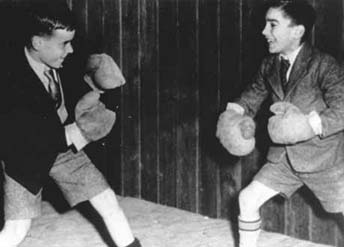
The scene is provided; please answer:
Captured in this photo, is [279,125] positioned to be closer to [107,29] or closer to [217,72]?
[217,72]

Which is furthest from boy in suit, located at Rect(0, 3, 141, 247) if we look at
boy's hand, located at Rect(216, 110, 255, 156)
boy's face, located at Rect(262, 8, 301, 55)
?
boy's face, located at Rect(262, 8, 301, 55)

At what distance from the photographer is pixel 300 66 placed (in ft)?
8.89

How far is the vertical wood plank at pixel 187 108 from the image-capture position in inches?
151

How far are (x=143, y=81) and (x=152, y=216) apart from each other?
1029mm

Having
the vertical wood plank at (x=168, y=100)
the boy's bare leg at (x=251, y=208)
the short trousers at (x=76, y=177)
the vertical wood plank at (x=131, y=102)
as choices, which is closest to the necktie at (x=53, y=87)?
the short trousers at (x=76, y=177)

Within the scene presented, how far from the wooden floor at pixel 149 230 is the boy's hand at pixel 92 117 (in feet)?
3.58

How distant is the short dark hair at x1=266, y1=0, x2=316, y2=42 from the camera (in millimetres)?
2723

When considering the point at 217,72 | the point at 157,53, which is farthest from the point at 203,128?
the point at 157,53

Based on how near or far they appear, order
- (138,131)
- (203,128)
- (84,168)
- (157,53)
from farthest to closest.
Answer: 1. (138,131)
2. (157,53)
3. (203,128)
4. (84,168)

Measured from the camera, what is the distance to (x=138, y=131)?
4438 millimetres

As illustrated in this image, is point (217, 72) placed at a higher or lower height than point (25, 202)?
higher

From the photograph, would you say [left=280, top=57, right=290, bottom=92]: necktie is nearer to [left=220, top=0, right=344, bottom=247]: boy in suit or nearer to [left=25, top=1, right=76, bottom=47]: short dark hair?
[left=220, top=0, right=344, bottom=247]: boy in suit

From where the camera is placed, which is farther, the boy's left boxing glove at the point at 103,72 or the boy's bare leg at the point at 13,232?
the boy's left boxing glove at the point at 103,72

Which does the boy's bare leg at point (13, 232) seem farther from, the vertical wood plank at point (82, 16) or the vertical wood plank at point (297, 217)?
the vertical wood plank at point (82, 16)
